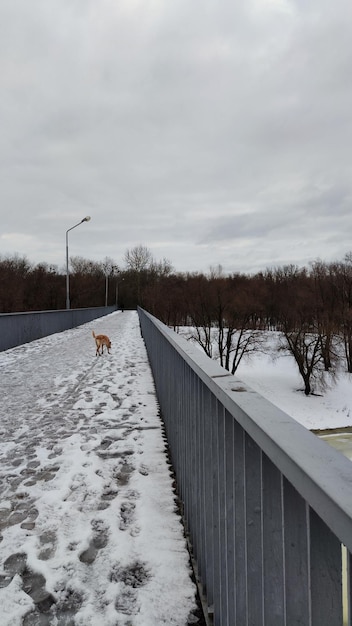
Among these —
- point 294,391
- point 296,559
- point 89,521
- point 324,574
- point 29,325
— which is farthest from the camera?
point 294,391

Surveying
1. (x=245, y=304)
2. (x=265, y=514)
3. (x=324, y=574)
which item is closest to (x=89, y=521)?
(x=265, y=514)

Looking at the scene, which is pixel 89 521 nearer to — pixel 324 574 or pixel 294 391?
pixel 324 574

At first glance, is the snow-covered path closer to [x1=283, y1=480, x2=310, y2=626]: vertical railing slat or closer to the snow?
the snow

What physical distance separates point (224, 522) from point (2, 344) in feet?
41.9

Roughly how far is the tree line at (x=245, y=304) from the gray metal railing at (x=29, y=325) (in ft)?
77.0

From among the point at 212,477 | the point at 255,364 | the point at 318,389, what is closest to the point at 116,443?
the point at 212,477

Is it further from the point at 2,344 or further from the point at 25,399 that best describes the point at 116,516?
the point at 2,344

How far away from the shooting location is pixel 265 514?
1.22 meters

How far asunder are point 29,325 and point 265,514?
52.6 ft

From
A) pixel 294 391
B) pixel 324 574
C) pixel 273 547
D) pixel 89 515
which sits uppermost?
pixel 324 574

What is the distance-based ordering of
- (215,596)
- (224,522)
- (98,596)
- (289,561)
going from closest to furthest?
(289,561) < (224,522) < (215,596) < (98,596)

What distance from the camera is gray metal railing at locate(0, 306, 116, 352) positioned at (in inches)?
526

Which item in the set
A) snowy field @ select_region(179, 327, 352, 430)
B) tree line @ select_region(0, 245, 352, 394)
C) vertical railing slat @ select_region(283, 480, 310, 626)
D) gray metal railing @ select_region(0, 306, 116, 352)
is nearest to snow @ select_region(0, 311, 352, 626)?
vertical railing slat @ select_region(283, 480, 310, 626)

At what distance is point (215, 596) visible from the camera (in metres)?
1.84
